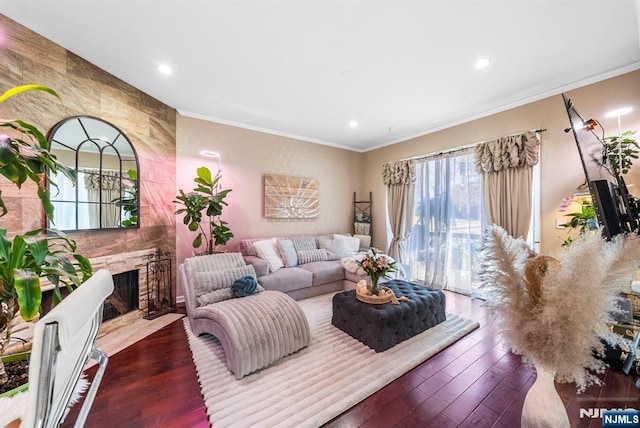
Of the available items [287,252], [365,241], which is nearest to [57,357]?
[287,252]

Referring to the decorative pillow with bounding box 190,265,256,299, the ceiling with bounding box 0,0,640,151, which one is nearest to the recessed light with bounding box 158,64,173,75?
the ceiling with bounding box 0,0,640,151

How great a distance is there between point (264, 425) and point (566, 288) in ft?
5.72

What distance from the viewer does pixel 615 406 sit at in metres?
1.58

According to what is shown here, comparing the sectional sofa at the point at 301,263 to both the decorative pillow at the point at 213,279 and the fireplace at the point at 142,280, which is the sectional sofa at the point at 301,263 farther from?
the fireplace at the point at 142,280

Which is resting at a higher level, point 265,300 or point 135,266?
point 135,266

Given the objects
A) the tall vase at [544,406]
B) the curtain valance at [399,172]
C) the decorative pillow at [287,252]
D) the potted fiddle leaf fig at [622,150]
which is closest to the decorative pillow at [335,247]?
the decorative pillow at [287,252]

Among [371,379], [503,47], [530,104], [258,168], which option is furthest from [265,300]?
[530,104]

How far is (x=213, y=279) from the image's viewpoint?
8.56 ft

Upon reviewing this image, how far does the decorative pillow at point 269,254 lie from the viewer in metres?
3.69

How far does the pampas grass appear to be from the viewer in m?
0.65

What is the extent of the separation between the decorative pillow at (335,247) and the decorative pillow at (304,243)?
0.56ft

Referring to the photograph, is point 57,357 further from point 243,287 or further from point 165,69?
point 165,69

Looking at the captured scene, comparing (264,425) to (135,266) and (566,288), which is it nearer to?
(566,288)

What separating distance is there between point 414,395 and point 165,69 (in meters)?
3.90
